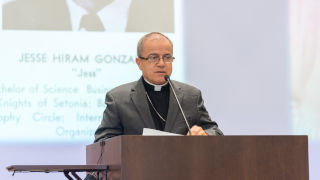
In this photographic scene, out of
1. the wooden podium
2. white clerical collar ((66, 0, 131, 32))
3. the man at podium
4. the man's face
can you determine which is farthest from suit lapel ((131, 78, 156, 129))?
white clerical collar ((66, 0, 131, 32))

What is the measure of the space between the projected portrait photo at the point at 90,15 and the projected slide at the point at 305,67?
3.03ft

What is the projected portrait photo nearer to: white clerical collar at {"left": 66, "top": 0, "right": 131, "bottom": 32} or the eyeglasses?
white clerical collar at {"left": 66, "top": 0, "right": 131, "bottom": 32}

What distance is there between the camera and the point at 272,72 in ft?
14.4

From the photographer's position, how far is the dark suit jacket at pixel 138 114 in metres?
3.26

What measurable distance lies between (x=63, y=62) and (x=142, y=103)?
0.95 meters

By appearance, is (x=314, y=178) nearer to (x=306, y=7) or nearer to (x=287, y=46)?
(x=287, y=46)

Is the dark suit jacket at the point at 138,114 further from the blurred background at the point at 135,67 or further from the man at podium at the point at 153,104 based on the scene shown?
the blurred background at the point at 135,67

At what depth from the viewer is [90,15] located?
4148mm

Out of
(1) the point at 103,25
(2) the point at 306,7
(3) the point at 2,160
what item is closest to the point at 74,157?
(3) the point at 2,160

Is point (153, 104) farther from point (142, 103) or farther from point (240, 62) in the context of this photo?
point (240, 62)

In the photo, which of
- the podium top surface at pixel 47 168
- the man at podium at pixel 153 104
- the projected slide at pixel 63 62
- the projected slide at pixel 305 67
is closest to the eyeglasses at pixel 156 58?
the man at podium at pixel 153 104

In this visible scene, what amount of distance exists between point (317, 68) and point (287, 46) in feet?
0.90

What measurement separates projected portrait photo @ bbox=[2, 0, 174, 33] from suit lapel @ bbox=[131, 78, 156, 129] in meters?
0.88

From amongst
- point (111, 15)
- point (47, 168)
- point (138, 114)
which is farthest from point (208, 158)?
point (111, 15)
